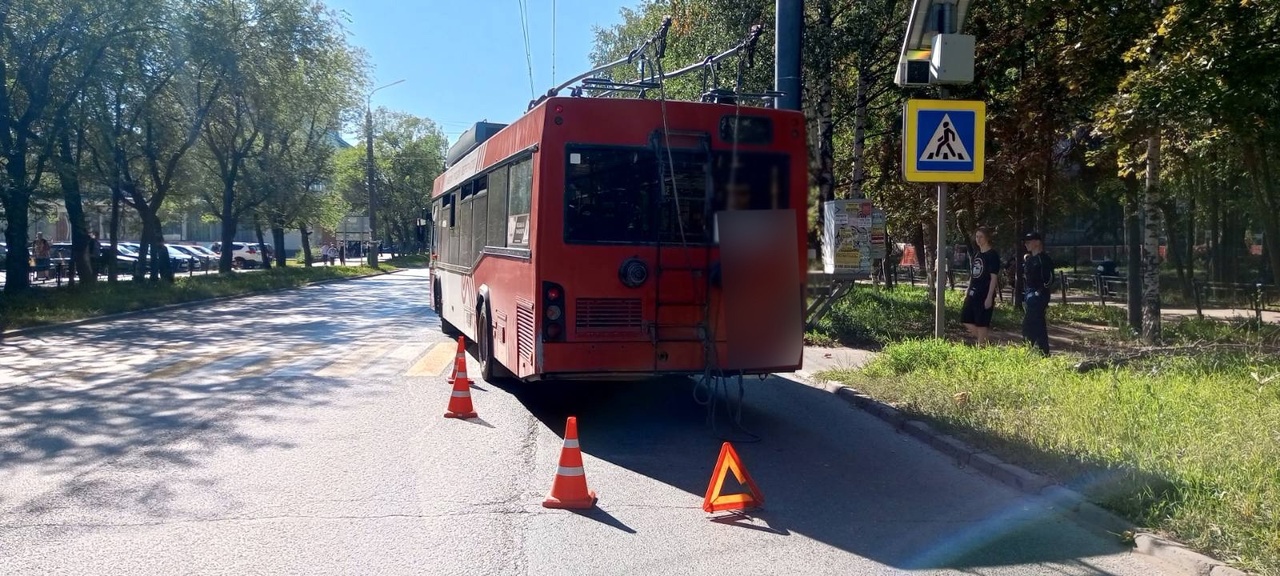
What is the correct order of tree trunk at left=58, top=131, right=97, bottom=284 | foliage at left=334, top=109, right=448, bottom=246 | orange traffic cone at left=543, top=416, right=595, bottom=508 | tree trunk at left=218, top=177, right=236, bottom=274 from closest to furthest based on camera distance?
orange traffic cone at left=543, top=416, right=595, bottom=508, tree trunk at left=58, top=131, right=97, bottom=284, tree trunk at left=218, top=177, right=236, bottom=274, foliage at left=334, top=109, right=448, bottom=246

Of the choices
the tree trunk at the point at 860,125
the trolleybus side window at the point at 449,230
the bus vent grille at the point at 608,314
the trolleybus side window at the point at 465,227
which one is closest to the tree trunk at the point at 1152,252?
the tree trunk at the point at 860,125

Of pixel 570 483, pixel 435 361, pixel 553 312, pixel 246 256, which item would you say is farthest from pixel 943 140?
pixel 246 256

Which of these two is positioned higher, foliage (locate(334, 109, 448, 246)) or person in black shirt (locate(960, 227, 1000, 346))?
foliage (locate(334, 109, 448, 246))

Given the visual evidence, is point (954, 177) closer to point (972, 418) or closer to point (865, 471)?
point (972, 418)

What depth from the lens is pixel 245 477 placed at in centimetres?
742

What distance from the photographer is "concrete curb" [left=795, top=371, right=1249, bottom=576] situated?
5.36m

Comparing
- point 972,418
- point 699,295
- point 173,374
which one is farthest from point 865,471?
point 173,374

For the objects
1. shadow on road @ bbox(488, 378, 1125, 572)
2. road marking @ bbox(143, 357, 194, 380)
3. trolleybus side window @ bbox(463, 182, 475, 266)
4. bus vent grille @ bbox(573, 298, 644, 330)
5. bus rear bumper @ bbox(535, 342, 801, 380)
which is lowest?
shadow on road @ bbox(488, 378, 1125, 572)

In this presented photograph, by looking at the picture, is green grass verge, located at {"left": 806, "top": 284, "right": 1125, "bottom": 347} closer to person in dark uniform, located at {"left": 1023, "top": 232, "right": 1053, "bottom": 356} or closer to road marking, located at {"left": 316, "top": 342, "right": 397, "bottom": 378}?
person in dark uniform, located at {"left": 1023, "top": 232, "right": 1053, "bottom": 356}

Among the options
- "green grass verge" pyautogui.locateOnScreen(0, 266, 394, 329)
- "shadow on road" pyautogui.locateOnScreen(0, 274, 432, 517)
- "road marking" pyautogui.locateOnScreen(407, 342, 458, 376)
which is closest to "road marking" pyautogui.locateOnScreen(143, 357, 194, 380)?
"shadow on road" pyautogui.locateOnScreen(0, 274, 432, 517)

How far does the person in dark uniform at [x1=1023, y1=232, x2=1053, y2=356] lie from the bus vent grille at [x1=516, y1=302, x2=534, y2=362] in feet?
21.0

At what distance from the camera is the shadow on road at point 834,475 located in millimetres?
5973

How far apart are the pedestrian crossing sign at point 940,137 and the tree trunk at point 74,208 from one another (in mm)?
22221

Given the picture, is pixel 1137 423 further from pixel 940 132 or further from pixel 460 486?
pixel 460 486
